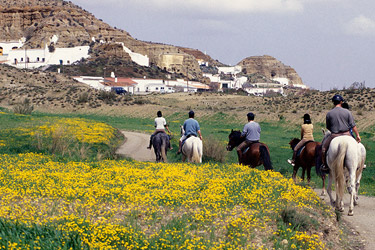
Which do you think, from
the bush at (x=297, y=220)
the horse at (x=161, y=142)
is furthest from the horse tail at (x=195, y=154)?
the bush at (x=297, y=220)

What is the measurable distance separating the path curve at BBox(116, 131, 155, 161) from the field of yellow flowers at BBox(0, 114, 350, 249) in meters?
10.8

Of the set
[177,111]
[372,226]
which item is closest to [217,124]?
[177,111]

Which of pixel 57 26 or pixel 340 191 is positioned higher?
pixel 57 26

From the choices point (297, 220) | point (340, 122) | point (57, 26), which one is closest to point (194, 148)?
point (340, 122)

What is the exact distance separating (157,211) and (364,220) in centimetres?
586

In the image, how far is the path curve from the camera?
2625 cm

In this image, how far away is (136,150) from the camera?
29266 mm

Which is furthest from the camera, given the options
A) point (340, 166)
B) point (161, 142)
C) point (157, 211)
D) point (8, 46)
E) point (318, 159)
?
point (8, 46)

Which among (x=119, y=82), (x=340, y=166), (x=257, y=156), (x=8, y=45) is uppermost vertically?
(x=8, y=45)

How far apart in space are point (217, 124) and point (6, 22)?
15431 cm

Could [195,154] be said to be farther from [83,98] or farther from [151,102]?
[151,102]

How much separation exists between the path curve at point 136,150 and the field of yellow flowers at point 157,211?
1078 cm

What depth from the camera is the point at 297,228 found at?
1000 centimetres

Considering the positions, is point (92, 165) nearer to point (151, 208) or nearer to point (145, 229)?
point (151, 208)
